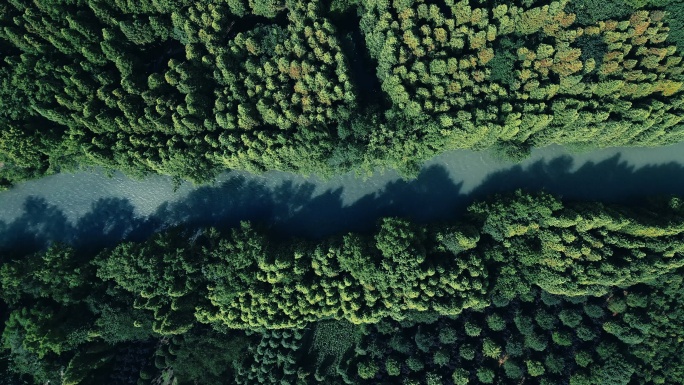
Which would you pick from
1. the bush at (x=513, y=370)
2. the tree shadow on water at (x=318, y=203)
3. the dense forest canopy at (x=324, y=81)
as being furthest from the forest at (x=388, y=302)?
the dense forest canopy at (x=324, y=81)

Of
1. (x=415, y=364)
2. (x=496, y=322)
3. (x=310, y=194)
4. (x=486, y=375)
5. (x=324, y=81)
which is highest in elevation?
(x=324, y=81)

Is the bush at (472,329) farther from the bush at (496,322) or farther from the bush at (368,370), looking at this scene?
the bush at (368,370)

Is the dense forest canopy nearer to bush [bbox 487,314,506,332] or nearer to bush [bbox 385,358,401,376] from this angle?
bush [bbox 487,314,506,332]

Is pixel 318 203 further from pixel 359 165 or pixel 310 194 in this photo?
pixel 359 165

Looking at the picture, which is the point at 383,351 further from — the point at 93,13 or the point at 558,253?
the point at 93,13

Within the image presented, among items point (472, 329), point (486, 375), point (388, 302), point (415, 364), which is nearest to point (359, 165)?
point (388, 302)

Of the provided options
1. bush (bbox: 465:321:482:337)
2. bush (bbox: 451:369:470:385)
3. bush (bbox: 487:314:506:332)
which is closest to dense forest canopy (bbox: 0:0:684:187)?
bush (bbox: 465:321:482:337)
